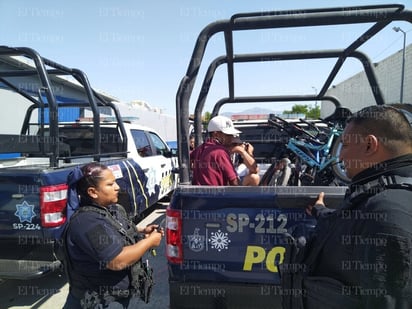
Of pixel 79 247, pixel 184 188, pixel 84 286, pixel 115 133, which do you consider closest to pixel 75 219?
pixel 79 247

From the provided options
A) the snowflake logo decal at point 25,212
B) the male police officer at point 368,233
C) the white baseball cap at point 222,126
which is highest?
the white baseball cap at point 222,126

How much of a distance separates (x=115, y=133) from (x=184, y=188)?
361 cm

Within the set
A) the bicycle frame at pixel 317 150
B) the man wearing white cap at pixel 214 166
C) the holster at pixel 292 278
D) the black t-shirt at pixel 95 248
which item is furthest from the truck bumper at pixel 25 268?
the bicycle frame at pixel 317 150

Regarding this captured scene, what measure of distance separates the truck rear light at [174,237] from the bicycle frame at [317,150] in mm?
1899

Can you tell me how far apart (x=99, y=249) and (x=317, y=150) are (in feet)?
8.79

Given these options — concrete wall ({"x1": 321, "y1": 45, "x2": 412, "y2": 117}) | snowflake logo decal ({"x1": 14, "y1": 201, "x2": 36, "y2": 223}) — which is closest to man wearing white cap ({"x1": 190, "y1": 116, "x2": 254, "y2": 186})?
snowflake logo decal ({"x1": 14, "y1": 201, "x2": 36, "y2": 223})

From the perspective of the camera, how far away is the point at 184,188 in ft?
6.31

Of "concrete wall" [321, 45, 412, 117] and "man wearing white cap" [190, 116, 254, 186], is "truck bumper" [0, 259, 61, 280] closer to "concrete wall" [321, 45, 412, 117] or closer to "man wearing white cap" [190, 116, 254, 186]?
"man wearing white cap" [190, 116, 254, 186]

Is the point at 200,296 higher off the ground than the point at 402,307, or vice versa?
the point at 402,307

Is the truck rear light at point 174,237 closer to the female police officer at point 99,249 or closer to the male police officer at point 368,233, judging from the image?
the female police officer at point 99,249

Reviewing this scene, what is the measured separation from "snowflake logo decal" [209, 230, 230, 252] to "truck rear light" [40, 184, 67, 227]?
5.38 feet

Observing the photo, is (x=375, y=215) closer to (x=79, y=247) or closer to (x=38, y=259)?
(x=79, y=247)

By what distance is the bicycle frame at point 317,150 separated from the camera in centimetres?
331

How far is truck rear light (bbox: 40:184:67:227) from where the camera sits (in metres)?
2.72
